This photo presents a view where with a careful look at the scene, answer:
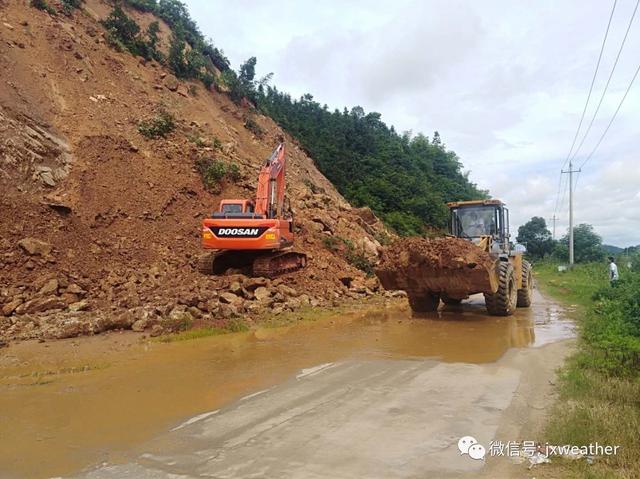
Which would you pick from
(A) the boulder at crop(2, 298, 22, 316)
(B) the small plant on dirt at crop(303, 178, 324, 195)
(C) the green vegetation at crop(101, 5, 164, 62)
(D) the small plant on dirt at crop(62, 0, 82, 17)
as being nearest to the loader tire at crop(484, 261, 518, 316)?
(A) the boulder at crop(2, 298, 22, 316)

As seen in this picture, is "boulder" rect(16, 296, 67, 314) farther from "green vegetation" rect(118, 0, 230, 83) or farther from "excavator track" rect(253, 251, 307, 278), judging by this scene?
"green vegetation" rect(118, 0, 230, 83)

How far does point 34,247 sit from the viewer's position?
11.8 m

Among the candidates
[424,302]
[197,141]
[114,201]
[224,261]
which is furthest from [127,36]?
A: [424,302]

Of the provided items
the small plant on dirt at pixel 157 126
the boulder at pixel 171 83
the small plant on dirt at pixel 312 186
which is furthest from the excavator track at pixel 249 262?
the boulder at pixel 171 83

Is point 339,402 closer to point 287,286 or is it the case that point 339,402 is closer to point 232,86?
point 287,286

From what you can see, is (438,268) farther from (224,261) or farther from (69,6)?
(69,6)

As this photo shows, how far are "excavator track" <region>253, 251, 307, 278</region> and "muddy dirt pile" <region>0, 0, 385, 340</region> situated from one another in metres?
0.40

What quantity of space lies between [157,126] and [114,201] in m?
5.05

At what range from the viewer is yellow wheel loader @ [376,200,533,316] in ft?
33.3

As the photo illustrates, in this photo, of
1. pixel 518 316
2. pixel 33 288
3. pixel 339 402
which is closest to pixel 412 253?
pixel 518 316

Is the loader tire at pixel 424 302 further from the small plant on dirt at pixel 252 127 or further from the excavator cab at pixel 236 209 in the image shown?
the small plant on dirt at pixel 252 127

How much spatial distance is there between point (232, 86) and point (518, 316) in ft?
69.6

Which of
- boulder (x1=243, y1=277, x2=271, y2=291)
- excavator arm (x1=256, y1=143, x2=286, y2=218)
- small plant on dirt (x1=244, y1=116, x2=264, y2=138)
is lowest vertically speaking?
boulder (x1=243, y1=277, x2=271, y2=291)

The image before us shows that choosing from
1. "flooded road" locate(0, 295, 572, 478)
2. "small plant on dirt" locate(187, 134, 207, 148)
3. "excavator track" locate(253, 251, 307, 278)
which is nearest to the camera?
"flooded road" locate(0, 295, 572, 478)
